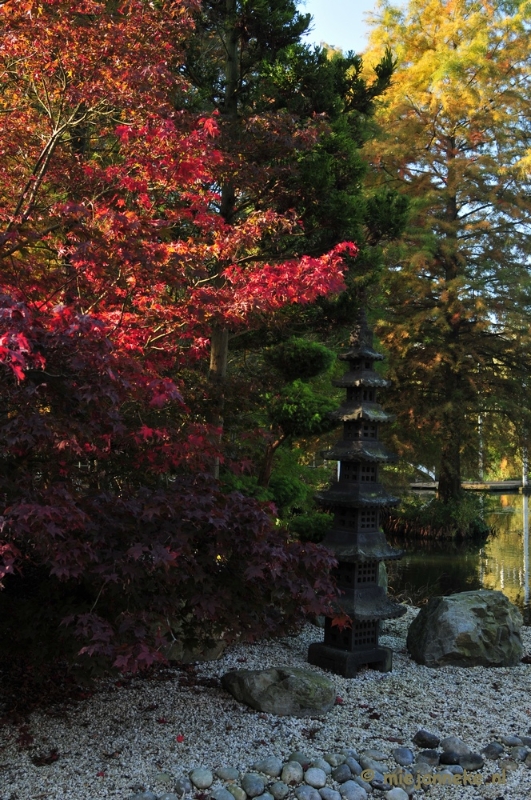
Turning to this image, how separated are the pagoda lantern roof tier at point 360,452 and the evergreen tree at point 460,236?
10.3 metres

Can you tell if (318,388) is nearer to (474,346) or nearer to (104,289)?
(474,346)

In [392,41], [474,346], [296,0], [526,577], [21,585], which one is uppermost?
[392,41]

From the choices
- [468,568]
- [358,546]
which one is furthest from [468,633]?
[468,568]

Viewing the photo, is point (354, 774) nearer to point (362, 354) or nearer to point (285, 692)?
point (285, 692)

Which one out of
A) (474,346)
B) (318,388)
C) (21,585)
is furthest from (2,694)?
(474,346)

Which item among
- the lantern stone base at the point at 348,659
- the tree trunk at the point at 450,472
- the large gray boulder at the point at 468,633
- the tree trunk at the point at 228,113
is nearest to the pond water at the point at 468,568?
the tree trunk at the point at 450,472

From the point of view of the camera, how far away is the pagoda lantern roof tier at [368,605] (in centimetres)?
533

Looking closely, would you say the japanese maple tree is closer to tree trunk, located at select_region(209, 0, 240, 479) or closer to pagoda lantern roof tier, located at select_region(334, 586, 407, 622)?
pagoda lantern roof tier, located at select_region(334, 586, 407, 622)

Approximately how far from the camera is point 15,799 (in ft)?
10.7

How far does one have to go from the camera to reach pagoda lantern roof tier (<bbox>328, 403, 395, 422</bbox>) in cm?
560

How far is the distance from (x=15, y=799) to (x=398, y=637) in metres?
4.21

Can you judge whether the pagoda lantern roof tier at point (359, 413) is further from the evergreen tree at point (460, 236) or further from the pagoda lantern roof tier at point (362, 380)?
the evergreen tree at point (460, 236)

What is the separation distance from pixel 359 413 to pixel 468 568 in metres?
7.95

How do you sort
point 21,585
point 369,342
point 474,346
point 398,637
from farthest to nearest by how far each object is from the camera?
point 474,346 → point 398,637 → point 369,342 → point 21,585
